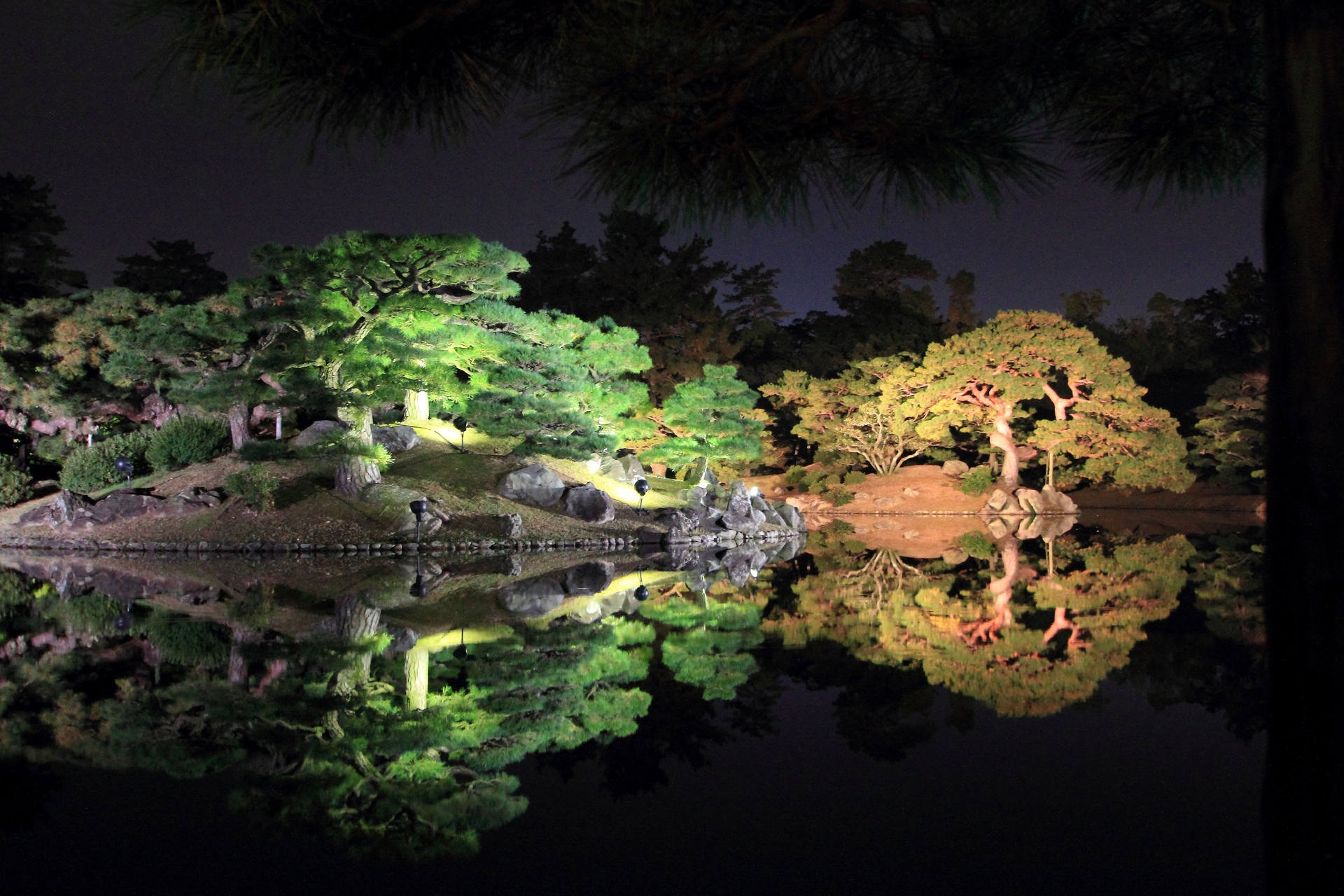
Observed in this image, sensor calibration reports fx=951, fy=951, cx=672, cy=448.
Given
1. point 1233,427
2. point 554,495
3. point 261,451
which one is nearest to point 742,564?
point 554,495

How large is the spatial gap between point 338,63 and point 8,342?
A: 67.1 ft

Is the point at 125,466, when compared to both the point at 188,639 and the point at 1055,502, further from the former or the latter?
the point at 1055,502

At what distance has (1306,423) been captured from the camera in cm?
219

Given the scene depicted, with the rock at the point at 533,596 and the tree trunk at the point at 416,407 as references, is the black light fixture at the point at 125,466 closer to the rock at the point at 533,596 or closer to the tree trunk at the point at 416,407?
the tree trunk at the point at 416,407

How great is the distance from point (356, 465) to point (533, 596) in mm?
8162

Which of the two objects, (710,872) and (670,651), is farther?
(670,651)

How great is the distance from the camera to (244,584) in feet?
33.4

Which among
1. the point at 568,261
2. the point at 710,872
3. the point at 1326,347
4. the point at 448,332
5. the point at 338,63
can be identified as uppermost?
the point at 568,261

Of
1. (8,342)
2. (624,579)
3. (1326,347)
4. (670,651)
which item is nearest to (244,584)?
(624,579)

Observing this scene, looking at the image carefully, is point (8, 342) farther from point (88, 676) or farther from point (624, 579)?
point (88, 676)

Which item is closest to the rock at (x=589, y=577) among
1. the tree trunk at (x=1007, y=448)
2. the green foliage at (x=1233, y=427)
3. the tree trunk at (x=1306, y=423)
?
the tree trunk at (x=1306, y=423)

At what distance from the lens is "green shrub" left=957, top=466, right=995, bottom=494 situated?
2627cm

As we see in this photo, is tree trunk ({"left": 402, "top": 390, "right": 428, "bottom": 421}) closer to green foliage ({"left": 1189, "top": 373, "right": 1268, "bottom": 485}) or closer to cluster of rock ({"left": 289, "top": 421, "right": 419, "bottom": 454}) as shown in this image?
cluster of rock ({"left": 289, "top": 421, "right": 419, "bottom": 454})

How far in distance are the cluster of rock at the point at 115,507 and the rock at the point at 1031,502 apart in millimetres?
19398
